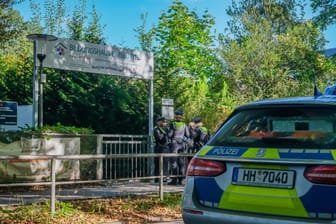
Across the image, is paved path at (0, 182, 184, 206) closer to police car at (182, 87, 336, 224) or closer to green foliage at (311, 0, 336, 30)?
police car at (182, 87, 336, 224)

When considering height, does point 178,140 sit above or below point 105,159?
above

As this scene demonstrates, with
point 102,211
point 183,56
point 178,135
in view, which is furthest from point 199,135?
point 183,56

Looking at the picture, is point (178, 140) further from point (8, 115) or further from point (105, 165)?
point (8, 115)

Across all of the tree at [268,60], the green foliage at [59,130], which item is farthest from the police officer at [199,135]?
the tree at [268,60]

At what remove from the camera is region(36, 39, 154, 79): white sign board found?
11.9m

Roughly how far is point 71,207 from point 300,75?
2599cm

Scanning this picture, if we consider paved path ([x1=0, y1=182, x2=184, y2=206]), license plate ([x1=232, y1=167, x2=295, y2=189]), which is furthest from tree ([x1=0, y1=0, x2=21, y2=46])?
license plate ([x1=232, y1=167, x2=295, y2=189])

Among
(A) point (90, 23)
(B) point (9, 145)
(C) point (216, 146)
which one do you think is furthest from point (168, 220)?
(A) point (90, 23)

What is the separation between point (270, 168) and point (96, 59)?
31.5ft

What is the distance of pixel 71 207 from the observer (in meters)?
7.48

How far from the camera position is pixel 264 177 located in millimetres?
3785

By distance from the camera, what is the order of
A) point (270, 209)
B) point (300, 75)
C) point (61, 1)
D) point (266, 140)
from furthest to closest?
point (300, 75) < point (61, 1) < point (266, 140) < point (270, 209)

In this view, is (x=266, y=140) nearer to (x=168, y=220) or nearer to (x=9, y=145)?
(x=168, y=220)

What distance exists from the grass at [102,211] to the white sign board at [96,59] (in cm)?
468
